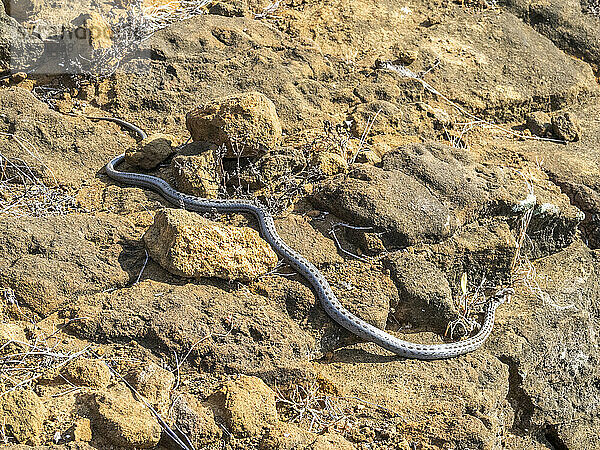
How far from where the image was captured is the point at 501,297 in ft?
19.9

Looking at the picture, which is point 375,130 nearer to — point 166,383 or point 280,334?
point 280,334

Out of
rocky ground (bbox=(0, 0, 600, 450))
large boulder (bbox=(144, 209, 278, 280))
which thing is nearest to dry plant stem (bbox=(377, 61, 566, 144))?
rocky ground (bbox=(0, 0, 600, 450))

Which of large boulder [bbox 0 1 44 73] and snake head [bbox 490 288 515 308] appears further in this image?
large boulder [bbox 0 1 44 73]

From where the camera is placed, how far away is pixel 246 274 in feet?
16.6

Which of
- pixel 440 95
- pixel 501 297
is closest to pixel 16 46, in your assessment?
pixel 440 95

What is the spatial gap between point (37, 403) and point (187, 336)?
117 centimetres

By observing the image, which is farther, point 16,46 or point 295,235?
point 16,46

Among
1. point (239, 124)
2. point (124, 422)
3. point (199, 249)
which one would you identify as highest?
point (239, 124)

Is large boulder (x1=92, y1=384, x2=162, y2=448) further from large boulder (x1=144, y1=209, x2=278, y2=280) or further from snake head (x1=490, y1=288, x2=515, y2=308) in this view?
snake head (x1=490, y1=288, x2=515, y2=308)

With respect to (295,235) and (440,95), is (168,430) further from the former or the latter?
(440,95)

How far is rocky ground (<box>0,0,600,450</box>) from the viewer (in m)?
4.35

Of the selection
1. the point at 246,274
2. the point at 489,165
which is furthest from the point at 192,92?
the point at 489,165

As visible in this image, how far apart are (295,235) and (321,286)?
Answer: 62cm

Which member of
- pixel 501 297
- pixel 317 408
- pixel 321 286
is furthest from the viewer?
pixel 501 297
